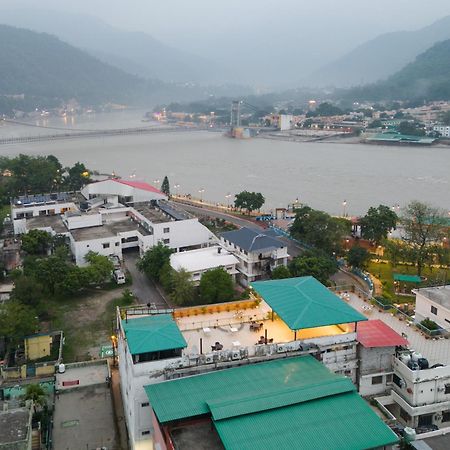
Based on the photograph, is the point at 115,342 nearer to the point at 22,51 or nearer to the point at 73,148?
the point at 73,148

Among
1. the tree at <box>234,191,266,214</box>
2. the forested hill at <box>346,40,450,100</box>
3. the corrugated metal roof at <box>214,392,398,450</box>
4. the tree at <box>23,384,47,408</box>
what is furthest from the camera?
the forested hill at <box>346,40,450,100</box>

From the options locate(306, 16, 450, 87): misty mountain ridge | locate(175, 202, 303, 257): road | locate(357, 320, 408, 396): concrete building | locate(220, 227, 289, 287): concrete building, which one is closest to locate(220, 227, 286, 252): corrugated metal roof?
locate(220, 227, 289, 287): concrete building

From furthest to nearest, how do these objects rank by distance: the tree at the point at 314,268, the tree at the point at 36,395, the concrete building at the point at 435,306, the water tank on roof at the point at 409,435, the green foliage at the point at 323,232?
the green foliage at the point at 323,232 → the tree at the point at 314,268 → the concrete building at the point at 435,306 → the tree at the point at 36,395 → the water tank on roof at the point at 409,435

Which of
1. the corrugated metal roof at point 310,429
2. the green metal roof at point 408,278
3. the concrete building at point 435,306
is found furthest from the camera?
the green metal roof at point 408,278

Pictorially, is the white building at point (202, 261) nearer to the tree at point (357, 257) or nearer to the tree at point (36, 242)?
the tree at point (357, 257)

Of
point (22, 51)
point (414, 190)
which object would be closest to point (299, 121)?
point (414, 190)

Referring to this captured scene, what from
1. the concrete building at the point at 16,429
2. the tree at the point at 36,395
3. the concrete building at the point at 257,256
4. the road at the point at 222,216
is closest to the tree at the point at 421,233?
the concrete building at the point at 257,256

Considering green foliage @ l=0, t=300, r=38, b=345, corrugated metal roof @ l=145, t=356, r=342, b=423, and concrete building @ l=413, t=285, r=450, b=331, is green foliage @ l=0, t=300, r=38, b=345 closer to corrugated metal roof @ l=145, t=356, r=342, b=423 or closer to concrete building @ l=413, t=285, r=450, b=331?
corrugated metal roof @ l=145, t=356, r=342, b=423
